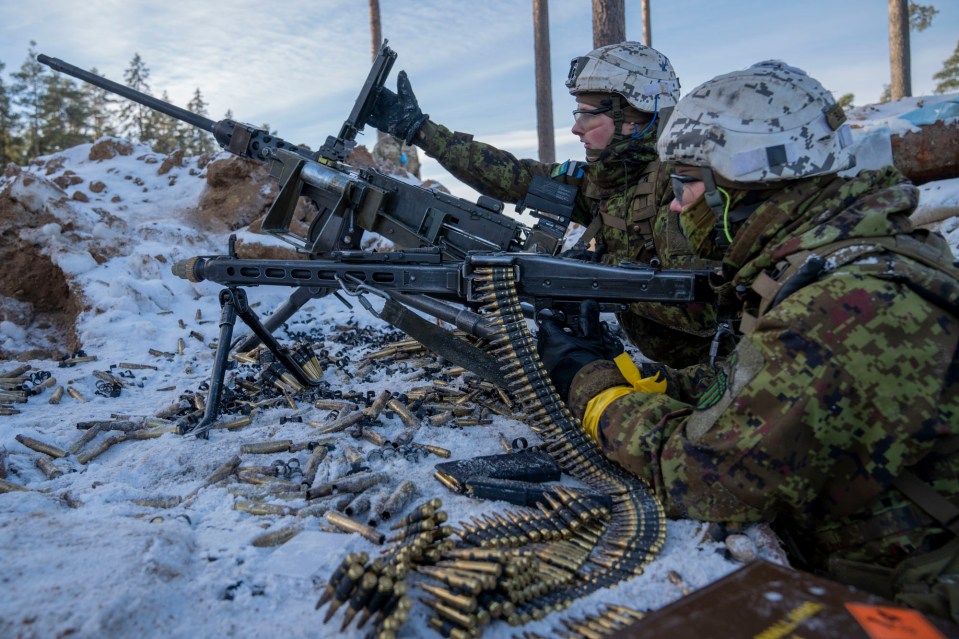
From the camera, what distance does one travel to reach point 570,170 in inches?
248

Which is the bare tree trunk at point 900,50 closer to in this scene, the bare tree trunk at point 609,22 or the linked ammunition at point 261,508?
the bare tree trunk at point 609,22

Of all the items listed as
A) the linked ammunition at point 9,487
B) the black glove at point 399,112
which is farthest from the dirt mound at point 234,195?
the linked ammunition at point 9,487

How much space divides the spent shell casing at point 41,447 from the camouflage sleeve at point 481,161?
417 centimetres

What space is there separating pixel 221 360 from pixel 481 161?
3.31 m

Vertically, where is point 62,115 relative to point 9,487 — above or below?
above

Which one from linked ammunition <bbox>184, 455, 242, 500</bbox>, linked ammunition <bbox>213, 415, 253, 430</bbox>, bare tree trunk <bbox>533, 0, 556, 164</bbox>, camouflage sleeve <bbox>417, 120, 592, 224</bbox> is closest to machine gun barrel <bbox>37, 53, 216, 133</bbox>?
camouflage sleeve <bbox>417, 120, 592, 224</bbox>

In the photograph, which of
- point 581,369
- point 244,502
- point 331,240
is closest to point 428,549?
point 244,502

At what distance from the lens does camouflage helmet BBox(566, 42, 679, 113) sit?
5.59 m

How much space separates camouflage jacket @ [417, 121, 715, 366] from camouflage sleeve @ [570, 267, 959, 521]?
2.40 metres

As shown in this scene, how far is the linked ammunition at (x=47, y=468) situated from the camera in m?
3.93

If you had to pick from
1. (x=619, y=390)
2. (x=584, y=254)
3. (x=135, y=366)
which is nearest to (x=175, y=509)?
(x=619, y=390)

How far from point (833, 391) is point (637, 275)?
168cm

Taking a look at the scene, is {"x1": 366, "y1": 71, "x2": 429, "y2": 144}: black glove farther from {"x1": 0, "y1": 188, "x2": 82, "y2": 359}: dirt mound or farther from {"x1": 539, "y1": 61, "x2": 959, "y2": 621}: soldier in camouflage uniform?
{"x1": 0, "y1": 188, "x2": 82, "y2": 359}: dirt mound

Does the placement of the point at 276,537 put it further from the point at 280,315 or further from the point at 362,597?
the point at 280,315
